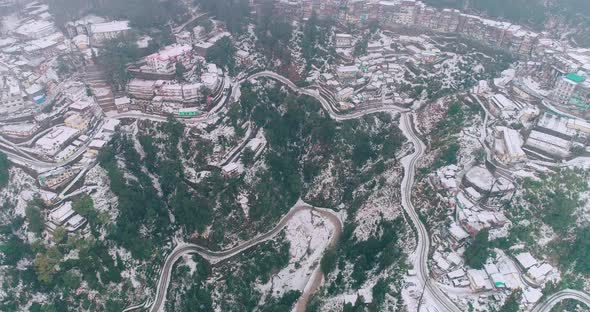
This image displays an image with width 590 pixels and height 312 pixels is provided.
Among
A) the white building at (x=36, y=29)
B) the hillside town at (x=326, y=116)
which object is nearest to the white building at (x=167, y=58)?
the hillside town at (x=326, y=116)

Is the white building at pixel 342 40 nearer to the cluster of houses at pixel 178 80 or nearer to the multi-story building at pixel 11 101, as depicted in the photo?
the cluster of houses at pixel 178 80

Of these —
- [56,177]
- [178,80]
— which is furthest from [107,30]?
[56,177]

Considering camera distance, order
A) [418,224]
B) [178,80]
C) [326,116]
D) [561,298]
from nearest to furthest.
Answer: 1. [561,298]
2. [418,224]
3. [326,116]
4. [178,80]

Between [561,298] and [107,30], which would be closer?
[561,298]

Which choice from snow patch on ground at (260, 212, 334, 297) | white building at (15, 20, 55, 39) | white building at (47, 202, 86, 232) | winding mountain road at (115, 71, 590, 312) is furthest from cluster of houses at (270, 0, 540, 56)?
white building at (47, 202, 86, 232)

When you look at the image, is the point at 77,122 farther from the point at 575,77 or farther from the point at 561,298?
the point at 575,77

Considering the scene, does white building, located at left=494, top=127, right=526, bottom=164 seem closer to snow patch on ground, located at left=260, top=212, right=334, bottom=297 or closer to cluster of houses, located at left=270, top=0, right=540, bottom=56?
snow patch on ground, located at left=260, top=212, right=334, bottom=297
